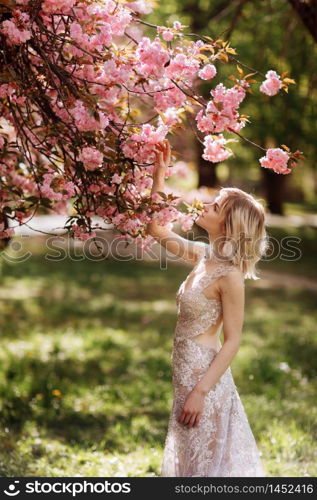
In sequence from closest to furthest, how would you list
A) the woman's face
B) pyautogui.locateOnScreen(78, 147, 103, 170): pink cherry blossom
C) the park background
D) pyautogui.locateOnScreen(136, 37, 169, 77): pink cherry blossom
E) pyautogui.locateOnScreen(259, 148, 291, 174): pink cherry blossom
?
pyautogui.locateOnScreen(78, 147, 103, 170): pink cherry blossom, pyautogui.locateOnScreen(136, 37, 169, 77): pink cherry blossom, pyautogui.locateOnScreen(259, 148, 291, 174): pink cherry blossom, the woman's face, the park background

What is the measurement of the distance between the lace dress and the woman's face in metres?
0.21

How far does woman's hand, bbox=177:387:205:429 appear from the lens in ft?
10.6

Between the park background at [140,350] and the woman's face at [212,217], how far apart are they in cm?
49

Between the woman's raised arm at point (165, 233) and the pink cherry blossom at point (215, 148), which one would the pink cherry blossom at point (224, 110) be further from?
the woman's raised arm at point (165, 233)

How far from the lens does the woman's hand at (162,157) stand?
3.38m

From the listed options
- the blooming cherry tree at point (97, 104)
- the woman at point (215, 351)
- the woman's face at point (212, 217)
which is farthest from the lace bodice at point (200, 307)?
the blooming cherry tree at point (97, 104)

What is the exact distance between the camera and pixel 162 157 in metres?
3.43

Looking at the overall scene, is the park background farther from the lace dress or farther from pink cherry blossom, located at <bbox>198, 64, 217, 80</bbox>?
the lace dress

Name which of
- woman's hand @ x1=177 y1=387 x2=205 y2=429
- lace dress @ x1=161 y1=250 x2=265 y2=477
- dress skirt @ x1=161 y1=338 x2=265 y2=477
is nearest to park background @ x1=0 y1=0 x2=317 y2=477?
lace dress @ x1=161 y1=250 x2=265 y2=477
